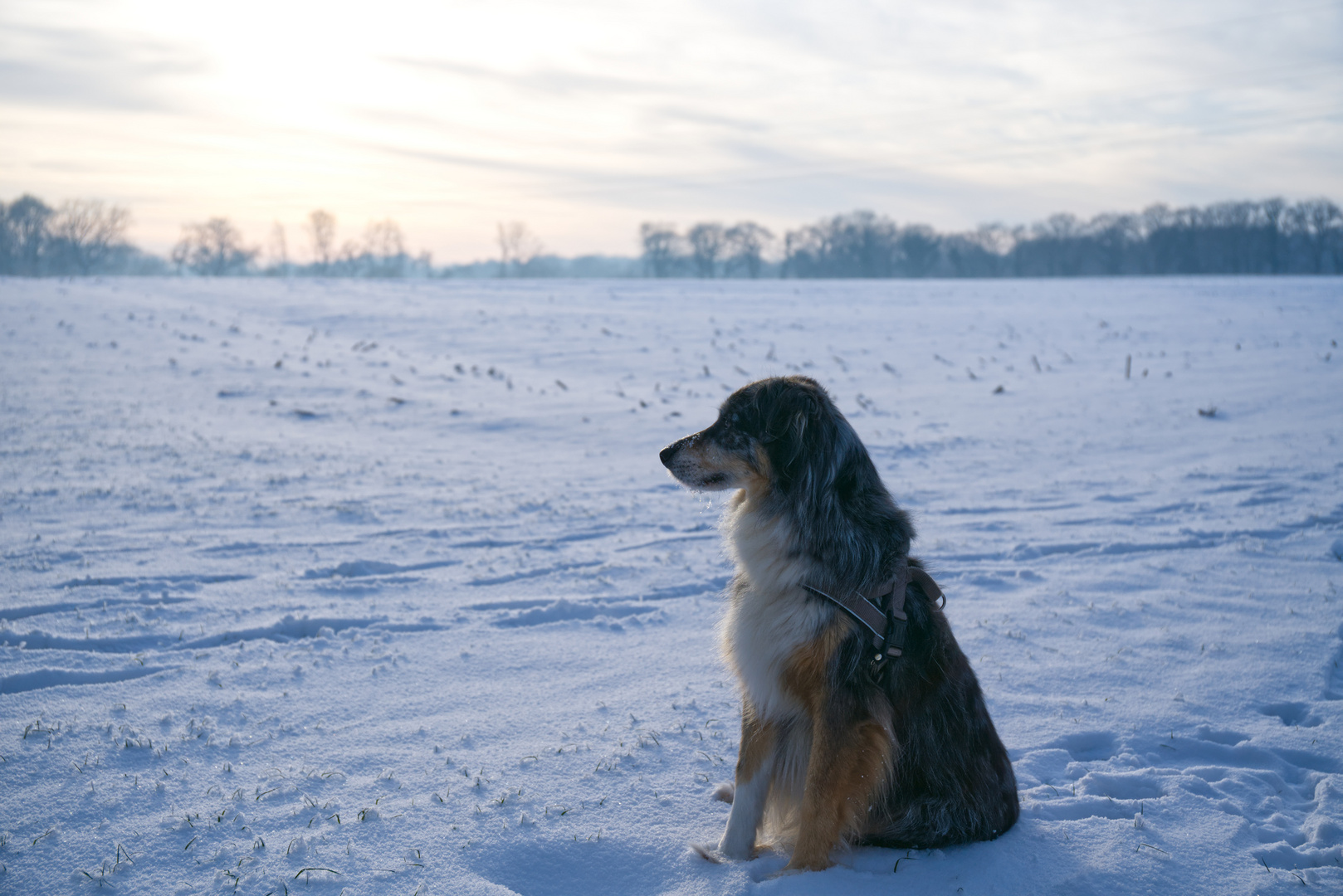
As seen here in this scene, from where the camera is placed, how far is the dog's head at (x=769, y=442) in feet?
10.6

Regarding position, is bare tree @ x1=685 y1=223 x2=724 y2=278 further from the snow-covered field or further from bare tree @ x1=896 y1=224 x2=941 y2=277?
the snow-covered field

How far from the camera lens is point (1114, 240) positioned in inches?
2960

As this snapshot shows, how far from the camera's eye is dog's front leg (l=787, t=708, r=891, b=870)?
9.72 feet

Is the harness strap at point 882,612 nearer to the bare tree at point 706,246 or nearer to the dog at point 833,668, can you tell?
the dog at point 833,668

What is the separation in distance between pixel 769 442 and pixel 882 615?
81 cm

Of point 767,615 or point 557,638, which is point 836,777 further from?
point 557,638

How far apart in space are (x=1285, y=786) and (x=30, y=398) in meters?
16.5

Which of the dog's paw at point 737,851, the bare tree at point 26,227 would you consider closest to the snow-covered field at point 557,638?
the dog's paw at point 737,851

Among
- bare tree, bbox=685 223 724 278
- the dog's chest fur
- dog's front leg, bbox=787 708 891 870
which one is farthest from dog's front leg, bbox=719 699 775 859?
bare tree, bbox=685 223 724 278

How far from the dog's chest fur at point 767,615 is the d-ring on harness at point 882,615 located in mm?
91

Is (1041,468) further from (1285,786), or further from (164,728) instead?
(164,728)

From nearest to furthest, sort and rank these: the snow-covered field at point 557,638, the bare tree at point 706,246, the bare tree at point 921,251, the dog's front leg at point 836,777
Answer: the dog's front leg at point 836,777
the snow-covered field at point 557,638
the bare tree at point 921,251
the bare tree at point 706,246

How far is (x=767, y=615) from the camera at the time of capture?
10.5ft

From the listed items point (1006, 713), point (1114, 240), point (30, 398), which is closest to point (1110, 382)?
point (1006, 713)
